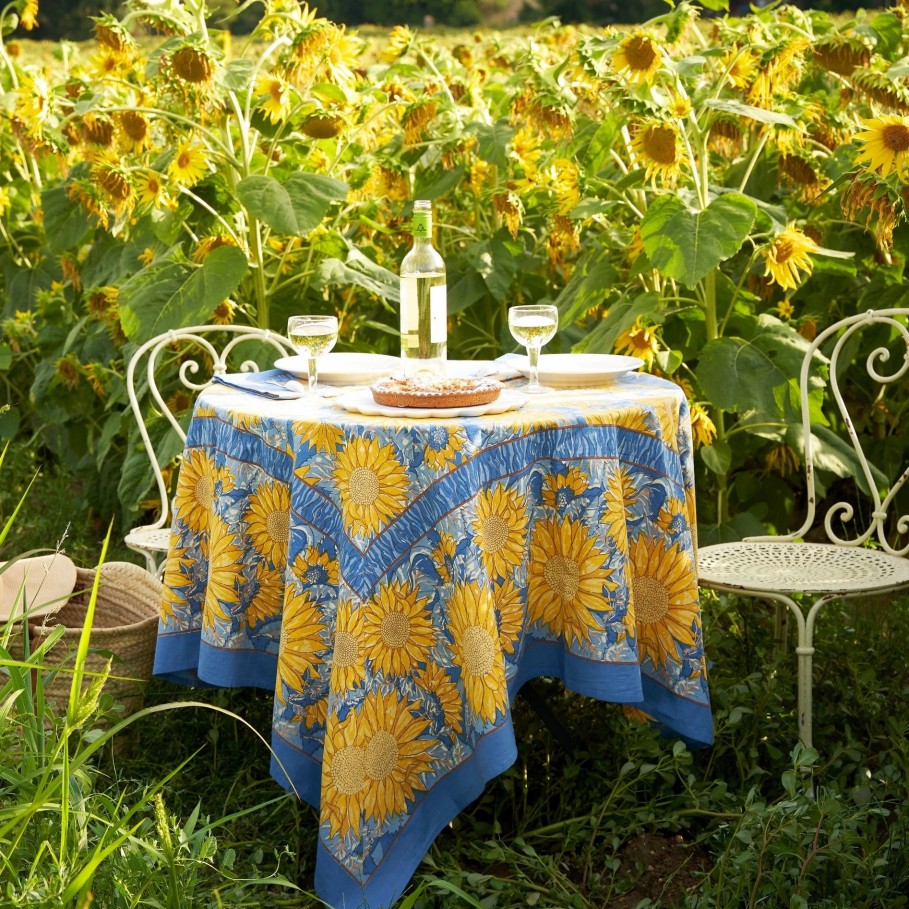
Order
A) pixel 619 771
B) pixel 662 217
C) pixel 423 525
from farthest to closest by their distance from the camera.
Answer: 1. pixel 662 217
2. pixel 619 771
3. pixel 423 525

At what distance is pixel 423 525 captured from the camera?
202cm

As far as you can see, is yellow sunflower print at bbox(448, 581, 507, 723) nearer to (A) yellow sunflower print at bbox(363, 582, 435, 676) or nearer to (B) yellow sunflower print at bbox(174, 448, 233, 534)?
(A) yellow sunflower print at bbox(363, 582, 435, 676)

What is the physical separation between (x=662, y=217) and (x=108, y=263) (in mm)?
1922

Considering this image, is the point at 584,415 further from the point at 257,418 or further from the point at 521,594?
the point at 257,418

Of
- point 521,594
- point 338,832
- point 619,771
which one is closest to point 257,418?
point 521,594

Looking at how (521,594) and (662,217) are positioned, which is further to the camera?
(662,217)

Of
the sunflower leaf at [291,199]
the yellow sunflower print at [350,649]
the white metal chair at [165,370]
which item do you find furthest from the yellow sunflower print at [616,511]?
the sunflower leaf at [291,199]

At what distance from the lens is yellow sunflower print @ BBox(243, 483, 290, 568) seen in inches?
86.8

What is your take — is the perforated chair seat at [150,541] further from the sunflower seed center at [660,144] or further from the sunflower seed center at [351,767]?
the sunflower seed center at [660,144]

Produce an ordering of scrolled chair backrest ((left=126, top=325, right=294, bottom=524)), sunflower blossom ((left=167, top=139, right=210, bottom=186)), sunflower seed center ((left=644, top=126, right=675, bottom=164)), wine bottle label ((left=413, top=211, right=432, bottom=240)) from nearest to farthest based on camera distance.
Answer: wine bottle label ((left=413, top=211, right=432, bottom=240)), sunflower seed center ((left=644, top=126, right=675, bottom=164)), scrolled chair backrest ((left=126, top=325, right=294, bottom=524)), sunflower blossom ((left=167, top=139, right=210, bottom=186))

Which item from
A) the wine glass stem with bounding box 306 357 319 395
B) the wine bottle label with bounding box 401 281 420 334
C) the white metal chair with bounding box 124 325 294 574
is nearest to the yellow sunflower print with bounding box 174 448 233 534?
the wine glass stem with bounding box 306 357 319 395

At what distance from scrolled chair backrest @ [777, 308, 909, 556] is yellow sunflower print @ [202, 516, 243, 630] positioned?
123cm

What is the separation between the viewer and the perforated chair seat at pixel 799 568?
2.50m

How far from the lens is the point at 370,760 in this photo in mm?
2043
